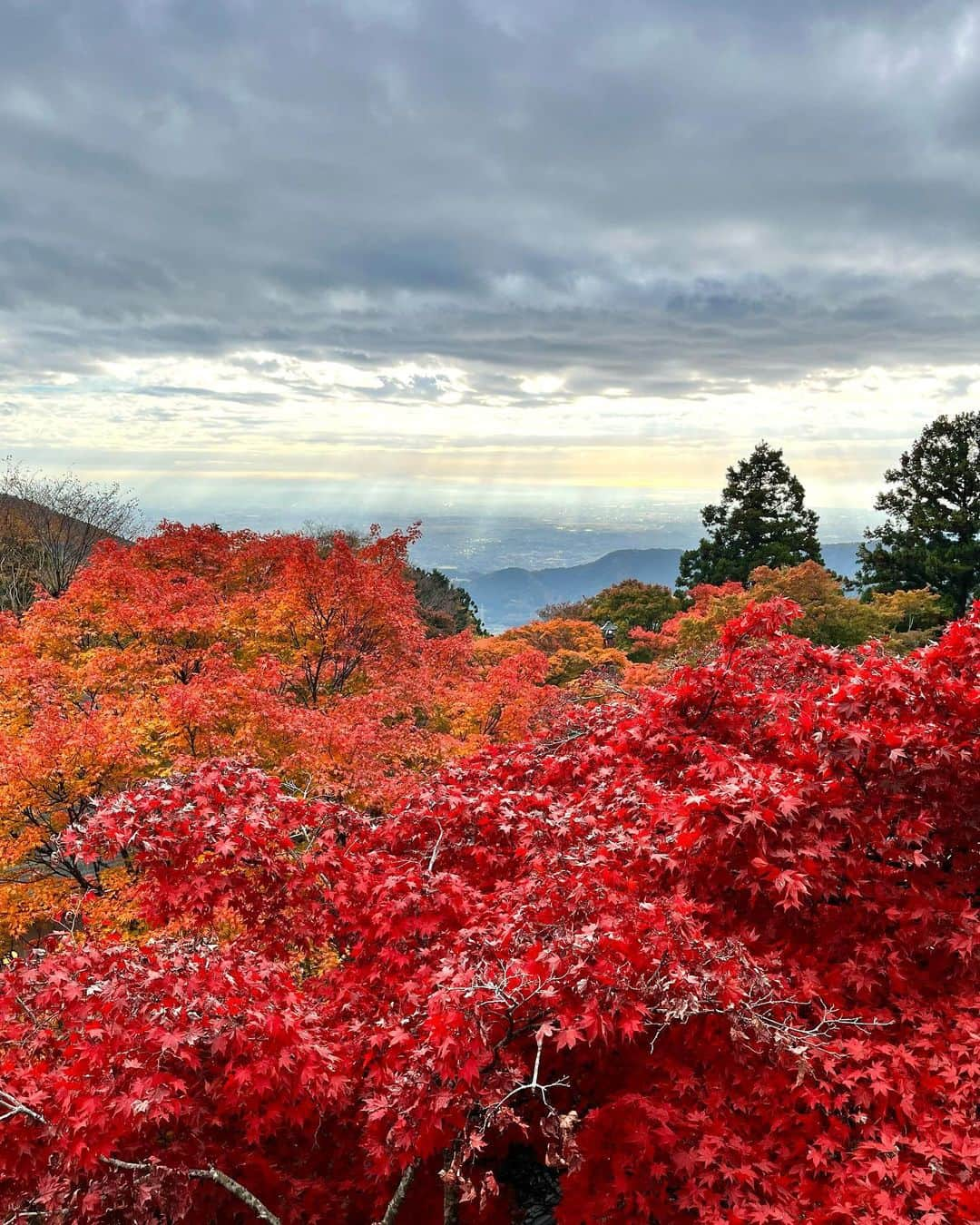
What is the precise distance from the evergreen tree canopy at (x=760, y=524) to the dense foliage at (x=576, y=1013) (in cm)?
3839

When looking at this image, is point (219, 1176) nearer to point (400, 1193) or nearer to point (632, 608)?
point (400, 1193)

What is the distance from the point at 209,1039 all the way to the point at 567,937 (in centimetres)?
193

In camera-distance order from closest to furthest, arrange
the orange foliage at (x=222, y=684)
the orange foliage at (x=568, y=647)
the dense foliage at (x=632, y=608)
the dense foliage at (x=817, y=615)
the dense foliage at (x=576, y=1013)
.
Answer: the dense foliage at (x=576, y=1013), the orange foliage at (x=222, y=684), the dense foliage at (x=817, y=615), the orange foliage at (x=568, y=647), the dense foliage at (x=632, y=608)

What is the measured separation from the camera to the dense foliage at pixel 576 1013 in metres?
3.54

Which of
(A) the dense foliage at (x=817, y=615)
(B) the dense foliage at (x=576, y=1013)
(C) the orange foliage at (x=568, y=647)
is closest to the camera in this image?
(B) the dense foliage at (x=576, y=1013)

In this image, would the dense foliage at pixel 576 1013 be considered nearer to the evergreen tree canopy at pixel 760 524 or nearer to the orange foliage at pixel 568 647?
the orange foliage at pixel 568 647

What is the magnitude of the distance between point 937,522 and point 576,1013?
114 ft

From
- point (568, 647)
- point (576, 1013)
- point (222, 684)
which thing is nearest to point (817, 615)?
point (568, 647)

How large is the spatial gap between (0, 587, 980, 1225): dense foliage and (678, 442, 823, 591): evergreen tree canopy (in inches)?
1511

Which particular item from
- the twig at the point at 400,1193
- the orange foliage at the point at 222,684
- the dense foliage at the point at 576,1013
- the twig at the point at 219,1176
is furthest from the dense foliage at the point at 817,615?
the twig at the point at 219,1176

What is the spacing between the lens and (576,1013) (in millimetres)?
3557

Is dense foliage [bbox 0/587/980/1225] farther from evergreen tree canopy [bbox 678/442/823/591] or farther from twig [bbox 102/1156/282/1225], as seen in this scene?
evergreen tree canopy [bbox 678/442/823/591]

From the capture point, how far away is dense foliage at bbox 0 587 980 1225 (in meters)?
3.54

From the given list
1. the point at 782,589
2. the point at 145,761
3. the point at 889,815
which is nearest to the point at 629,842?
the point at 889,815
